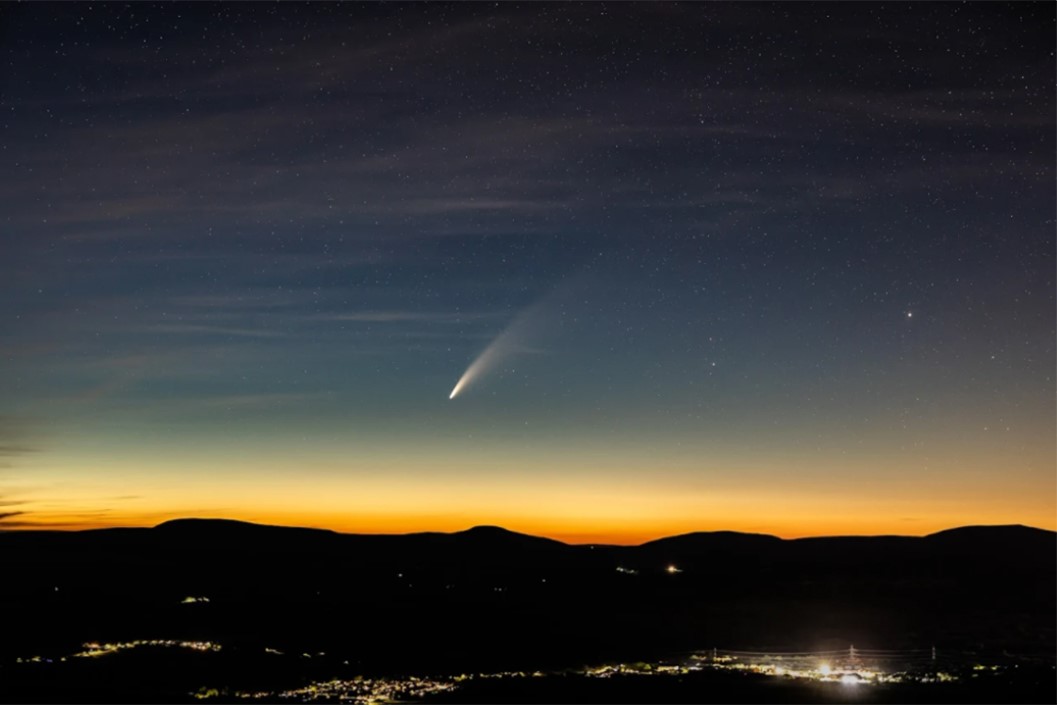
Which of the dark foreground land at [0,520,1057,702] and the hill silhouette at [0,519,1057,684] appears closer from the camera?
the dark foreground land at [0,520,1057,702]

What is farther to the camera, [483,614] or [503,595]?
[503,595]

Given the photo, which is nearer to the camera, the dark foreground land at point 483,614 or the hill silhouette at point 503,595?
the dark foreground land at point 483,614

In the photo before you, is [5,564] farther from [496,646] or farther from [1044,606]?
[1044,606]

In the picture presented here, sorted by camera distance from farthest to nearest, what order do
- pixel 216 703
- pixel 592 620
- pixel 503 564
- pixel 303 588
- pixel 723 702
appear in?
pixel 503 564, pixel 303 588, pixel 592 620, pixel 723 702, pixel 216 703

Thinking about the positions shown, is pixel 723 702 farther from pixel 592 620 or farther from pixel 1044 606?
pixel 1044 606

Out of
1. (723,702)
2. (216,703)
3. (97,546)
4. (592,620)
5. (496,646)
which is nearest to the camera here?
(216,703)

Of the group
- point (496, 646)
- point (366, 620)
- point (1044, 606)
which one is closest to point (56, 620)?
point (366, 620)

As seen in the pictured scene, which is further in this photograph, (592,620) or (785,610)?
(785,610)
